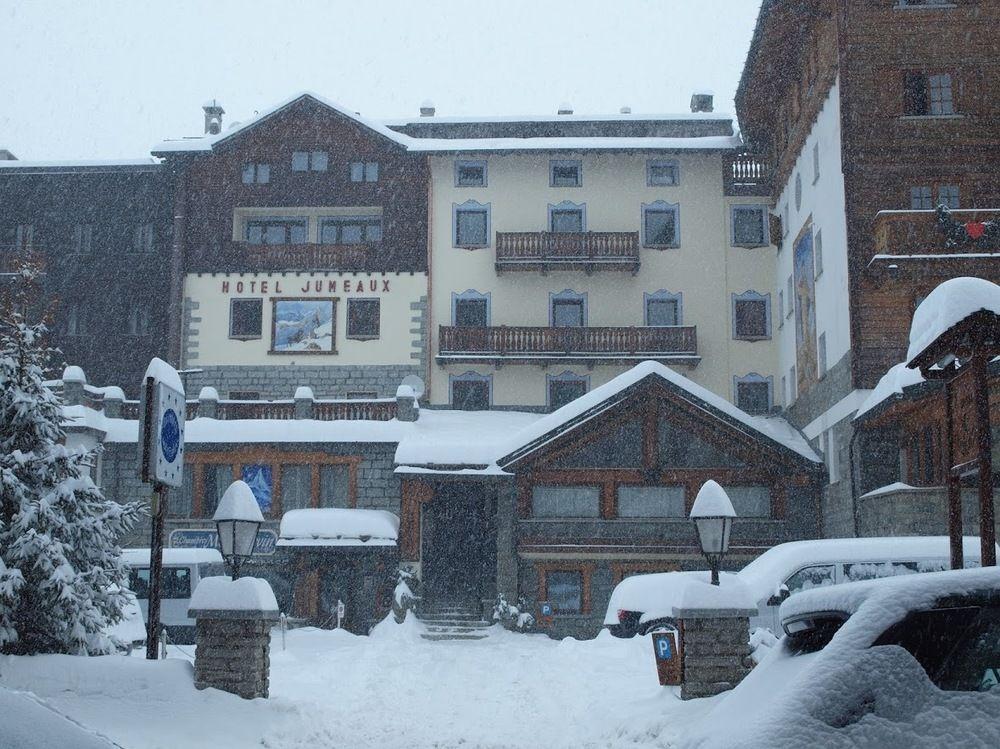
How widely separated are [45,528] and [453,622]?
1675cm

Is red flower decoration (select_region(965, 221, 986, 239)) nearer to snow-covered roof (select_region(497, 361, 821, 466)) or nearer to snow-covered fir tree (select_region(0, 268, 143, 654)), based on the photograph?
snow-covered roof (select_region(497, 361, 821, 466))

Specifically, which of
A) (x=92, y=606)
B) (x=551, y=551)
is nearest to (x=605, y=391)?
(x=551, y=551)

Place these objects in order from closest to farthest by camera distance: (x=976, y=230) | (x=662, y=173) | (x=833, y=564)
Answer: (x=833, y=564), (x=976, y=230), (x=662, y=173)

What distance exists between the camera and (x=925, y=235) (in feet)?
82.8

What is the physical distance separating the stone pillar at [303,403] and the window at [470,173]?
968 centimetres

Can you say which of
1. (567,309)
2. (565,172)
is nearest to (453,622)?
(567,309)

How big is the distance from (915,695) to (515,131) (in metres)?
35.9

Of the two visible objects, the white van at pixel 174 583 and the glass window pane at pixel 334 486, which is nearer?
the white van at pixel 174 583

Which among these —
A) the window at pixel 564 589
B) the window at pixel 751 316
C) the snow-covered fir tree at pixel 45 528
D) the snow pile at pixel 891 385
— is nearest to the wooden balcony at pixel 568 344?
the window at pixel 751 316

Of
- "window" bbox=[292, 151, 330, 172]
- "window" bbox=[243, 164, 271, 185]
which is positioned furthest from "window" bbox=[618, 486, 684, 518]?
"window" bbox=[243, 164, 271, 185]

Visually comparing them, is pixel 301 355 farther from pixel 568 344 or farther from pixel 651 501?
pixel 651 501

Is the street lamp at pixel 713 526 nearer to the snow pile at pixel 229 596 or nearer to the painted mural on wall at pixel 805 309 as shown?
the snow pile at pixel 229 596

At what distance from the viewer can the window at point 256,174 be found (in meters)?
36.9

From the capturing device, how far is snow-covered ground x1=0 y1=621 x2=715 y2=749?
424 inches
